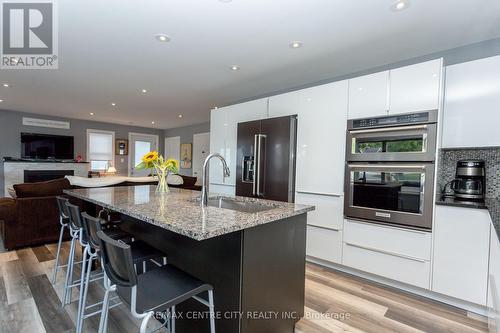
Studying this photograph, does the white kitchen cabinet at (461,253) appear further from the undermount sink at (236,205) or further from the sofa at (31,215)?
the sofa at (31,215)

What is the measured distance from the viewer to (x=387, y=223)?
2395 mm

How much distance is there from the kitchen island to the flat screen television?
7.19 meters

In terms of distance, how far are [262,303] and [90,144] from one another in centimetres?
844

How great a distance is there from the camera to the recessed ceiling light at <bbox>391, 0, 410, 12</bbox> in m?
Answer: 1.84

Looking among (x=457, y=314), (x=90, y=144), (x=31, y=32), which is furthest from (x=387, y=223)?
(x=90, y=144)

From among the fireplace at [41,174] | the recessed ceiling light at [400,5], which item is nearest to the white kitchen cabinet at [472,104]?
the recessed ceiling light at [400,5]

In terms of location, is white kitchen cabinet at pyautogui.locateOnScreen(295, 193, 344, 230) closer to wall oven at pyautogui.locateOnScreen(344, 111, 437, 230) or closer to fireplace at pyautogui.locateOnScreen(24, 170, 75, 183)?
wall oven at pyautogui.locateOnScreen(344, 111, 437, 230)

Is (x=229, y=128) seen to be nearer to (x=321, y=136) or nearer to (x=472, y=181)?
(x=321, y=136)

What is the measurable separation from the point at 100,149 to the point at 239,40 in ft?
24.3

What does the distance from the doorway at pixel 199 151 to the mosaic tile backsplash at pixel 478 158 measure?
6.08 metres

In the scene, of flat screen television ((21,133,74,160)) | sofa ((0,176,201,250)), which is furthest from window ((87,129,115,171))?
sofa ((0,176,201,250))

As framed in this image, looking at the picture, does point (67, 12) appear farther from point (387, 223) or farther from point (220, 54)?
point (387, 223)

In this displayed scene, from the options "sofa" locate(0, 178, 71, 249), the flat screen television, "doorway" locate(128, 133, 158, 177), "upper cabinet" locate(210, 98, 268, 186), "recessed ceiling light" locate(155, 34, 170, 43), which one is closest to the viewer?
"recessed ceiling light" locate(155, 34, 170, 43)

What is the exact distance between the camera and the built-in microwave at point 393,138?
2.18 metres
